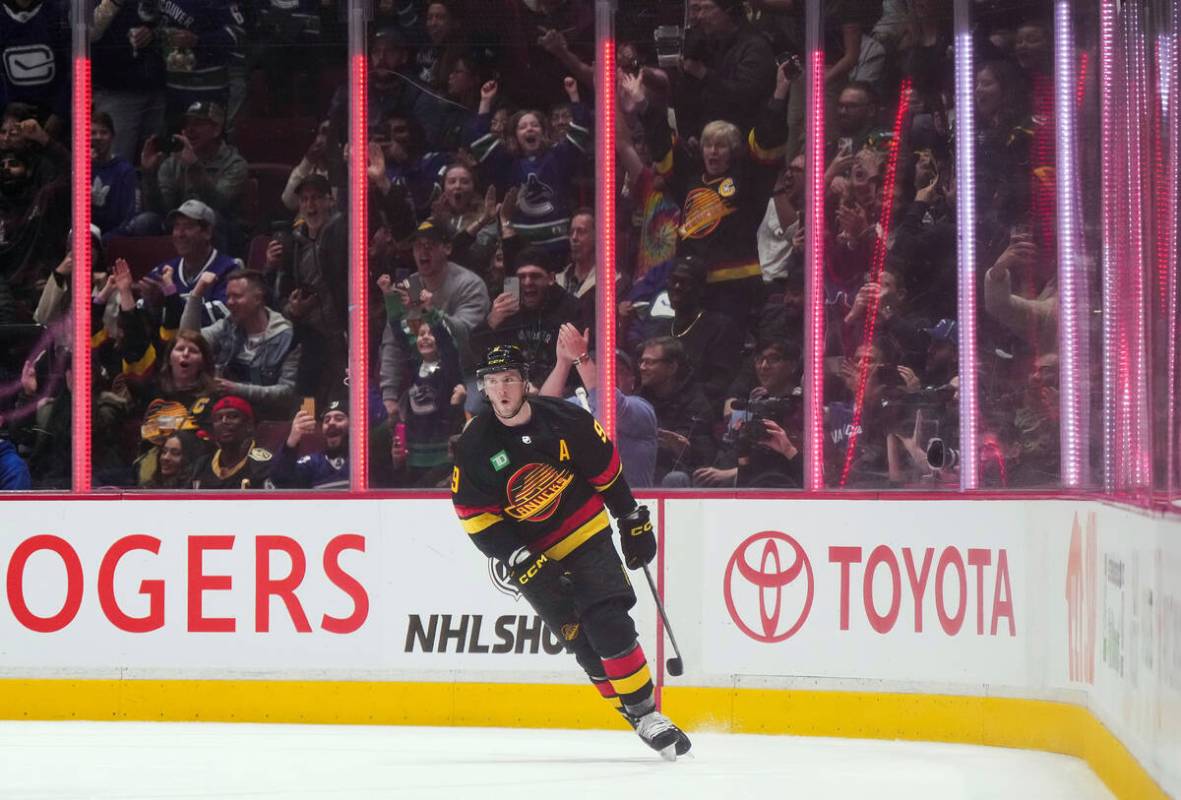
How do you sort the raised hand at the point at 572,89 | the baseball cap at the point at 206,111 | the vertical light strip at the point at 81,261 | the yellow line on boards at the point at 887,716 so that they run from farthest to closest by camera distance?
1. the baseball cap at the point at 206,111
2. the raised hand at the point at 572,89
3. the vertical light strip at the point at 81,261
4. the yellow line on boards at the point at 887,716

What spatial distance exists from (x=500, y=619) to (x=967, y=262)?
222 cm

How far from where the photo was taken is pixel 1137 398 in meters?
4.40

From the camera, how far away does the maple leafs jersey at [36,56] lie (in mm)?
7875

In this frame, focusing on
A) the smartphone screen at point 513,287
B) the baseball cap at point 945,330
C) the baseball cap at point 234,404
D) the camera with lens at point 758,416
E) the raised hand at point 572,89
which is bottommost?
the camera with lens at point 758,416

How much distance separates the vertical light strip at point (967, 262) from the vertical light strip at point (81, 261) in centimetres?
Result: 350

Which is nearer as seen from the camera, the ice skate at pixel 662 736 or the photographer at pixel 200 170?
the ice skate at pixel 662 736

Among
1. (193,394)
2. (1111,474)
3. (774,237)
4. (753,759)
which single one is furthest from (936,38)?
(193,394)

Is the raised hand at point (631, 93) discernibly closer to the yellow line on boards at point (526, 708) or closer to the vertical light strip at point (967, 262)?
the vertical light strip at point (967, 262)

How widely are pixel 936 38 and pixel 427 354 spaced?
2.53m

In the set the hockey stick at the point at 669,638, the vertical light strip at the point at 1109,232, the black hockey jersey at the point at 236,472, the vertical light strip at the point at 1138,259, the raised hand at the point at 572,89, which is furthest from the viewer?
the black hockey jersey at the point at 236,472

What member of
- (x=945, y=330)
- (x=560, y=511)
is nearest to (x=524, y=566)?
(x=560, y=511)

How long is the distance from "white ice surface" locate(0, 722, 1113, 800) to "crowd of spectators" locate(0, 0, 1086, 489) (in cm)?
118

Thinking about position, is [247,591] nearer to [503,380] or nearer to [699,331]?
[503,380]

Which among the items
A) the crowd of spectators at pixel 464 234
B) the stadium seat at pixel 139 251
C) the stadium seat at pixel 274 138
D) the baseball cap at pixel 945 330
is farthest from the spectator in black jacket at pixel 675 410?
the stadium seat at pixel 139 251
